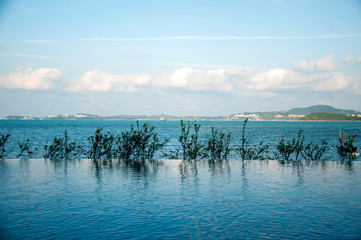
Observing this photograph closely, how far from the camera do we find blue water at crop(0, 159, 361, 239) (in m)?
8.98

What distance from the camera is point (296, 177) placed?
1773 cm

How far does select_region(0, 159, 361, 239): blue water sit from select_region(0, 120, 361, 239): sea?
3 cm

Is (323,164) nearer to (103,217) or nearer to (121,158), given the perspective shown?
(121,158)

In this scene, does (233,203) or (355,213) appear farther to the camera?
(233,203)

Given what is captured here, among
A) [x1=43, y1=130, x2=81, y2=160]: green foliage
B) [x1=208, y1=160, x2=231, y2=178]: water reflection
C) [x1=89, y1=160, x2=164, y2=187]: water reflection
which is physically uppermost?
[x1=43, y1=130, x2=81, y2=160]: green foliage

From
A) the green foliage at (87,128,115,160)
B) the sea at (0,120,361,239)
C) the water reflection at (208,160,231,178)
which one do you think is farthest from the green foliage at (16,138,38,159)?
the water reflection at (208,160,231,178)

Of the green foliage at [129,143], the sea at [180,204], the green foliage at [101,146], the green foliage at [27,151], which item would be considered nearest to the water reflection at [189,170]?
the sea at [180,204]

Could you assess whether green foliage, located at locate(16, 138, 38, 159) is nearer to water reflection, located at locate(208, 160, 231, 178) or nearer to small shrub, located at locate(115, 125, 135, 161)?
small shrub, located at locate(115, 125, 135, 161)

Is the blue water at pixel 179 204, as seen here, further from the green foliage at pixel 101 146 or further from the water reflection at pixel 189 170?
the green foliage at pixel 101 146

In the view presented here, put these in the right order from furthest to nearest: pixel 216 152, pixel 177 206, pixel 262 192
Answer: pixel 216 152 → pixel 262 192 → pixel 177 206

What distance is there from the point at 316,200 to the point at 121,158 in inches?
681

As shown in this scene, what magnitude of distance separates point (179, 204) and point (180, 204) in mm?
38

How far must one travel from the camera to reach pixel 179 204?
11820 millimetres

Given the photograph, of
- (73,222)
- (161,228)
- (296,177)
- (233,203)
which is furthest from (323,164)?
(73,222)
